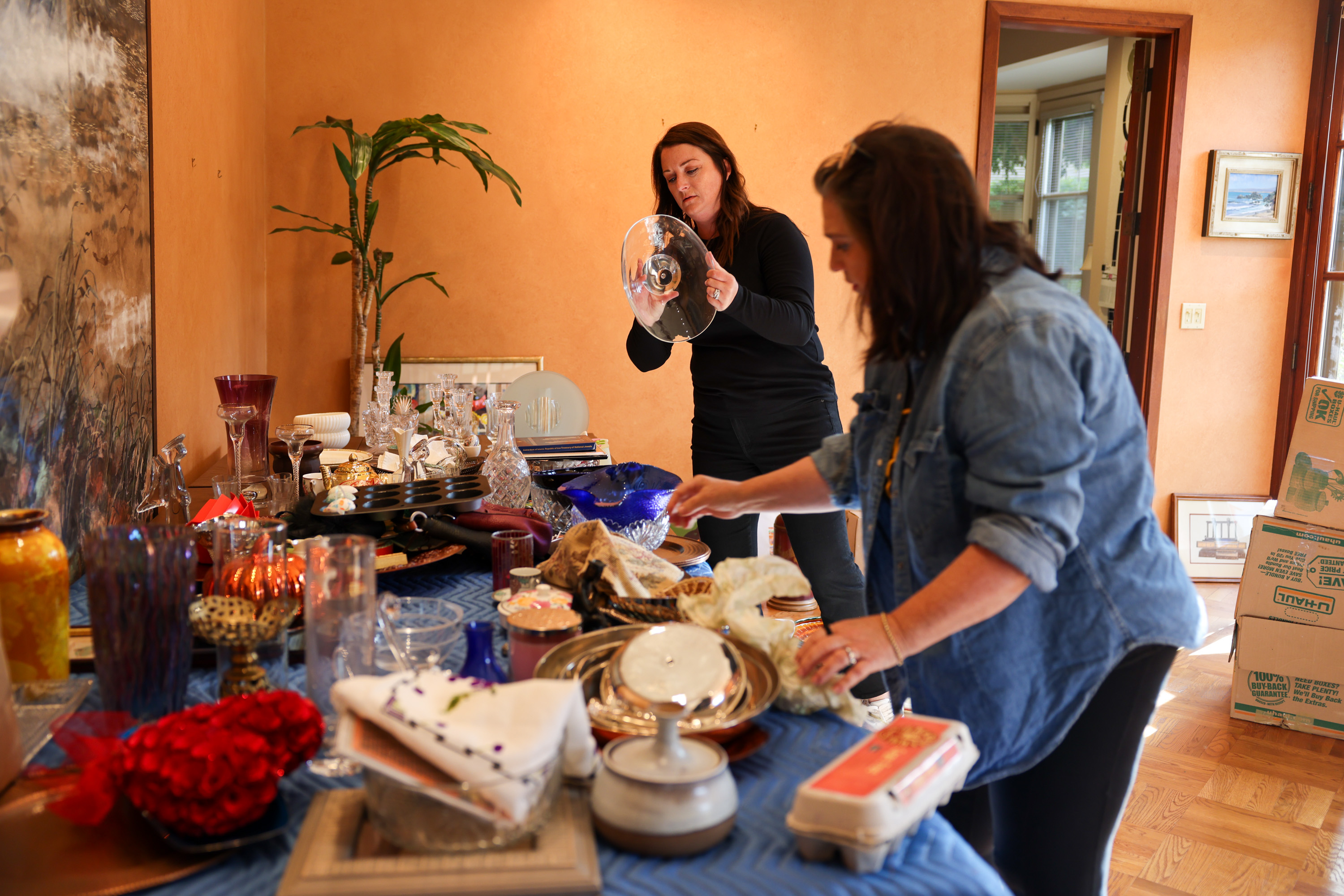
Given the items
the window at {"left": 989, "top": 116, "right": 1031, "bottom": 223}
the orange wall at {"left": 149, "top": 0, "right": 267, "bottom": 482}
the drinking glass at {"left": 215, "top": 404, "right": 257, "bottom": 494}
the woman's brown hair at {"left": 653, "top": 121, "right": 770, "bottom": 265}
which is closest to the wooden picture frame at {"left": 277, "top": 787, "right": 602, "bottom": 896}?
the drinking glass at {"left": 215, "top": 404, "right": 257, "bottom": 494}

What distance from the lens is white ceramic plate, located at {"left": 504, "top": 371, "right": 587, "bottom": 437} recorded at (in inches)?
110

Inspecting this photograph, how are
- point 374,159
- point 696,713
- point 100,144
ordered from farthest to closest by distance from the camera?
1. point 374,159
2. point 100,144
3. point 696,713

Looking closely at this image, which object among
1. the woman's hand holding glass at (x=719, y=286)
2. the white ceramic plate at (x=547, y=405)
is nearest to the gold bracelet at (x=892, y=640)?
the woman's hand holding glass at (x=719, y=286)

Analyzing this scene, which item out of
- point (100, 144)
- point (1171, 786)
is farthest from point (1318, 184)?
point (100, 144)

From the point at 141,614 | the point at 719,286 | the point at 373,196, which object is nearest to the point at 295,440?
the point at 719,286

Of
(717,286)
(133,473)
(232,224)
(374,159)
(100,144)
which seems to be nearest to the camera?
(100,144)

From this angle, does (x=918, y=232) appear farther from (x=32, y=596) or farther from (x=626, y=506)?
(x=32, y=596)

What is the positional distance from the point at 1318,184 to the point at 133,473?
4.90 m

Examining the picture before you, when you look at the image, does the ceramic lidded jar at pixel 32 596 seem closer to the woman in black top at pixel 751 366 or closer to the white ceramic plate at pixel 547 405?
the woman in black top at pixel 751 366

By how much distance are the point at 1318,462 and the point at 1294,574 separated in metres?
0.35

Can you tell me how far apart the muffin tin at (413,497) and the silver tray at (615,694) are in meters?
0.59

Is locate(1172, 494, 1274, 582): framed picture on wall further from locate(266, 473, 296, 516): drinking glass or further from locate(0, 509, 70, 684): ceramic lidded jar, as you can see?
locate(0, 509, 70, 684): ceramic lidded jar

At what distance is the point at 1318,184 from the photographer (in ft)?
14.0

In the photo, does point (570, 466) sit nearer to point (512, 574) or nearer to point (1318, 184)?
point (512, 574)
